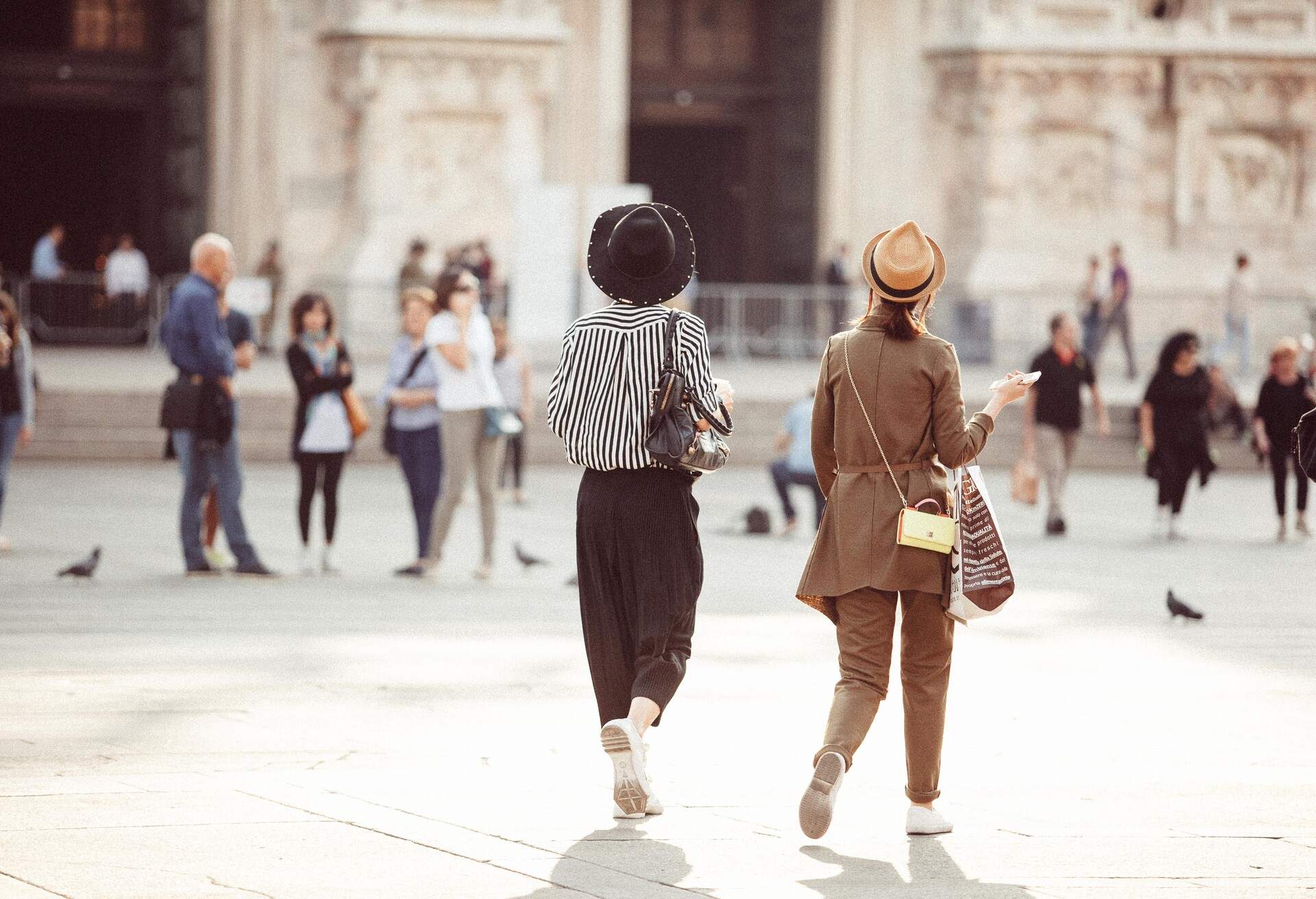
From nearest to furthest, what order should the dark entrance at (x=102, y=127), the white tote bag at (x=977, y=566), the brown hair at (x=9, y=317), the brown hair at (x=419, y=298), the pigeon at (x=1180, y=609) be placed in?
the white tote bag at (x=977, y=566) → the pigeon at (x=1180, y=609) → the brown hair at (x=419, y=298) → the brown hair at (x=9, y=317) → the dark entrance at (x=102, y=127)

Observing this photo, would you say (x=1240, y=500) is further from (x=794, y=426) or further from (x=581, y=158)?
(x=581, y=158)

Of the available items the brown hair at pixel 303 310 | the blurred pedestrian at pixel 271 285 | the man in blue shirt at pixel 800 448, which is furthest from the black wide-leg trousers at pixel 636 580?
the blurred pedestrian at pixel 271 285

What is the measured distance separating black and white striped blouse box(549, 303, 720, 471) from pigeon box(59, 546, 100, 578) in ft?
19.8

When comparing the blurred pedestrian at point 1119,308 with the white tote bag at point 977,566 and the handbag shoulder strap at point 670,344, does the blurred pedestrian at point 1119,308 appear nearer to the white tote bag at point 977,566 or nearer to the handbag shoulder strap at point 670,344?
the handbag shoulder strap at point 670,344

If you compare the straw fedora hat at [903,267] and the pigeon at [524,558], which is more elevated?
the straw fedora hat at [903,267]

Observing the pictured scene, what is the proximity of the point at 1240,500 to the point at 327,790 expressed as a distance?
13.6 m

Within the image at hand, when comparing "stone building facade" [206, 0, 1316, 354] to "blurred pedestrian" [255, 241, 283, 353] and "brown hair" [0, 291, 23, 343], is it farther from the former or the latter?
"brown hair" [0, 291, 23, 343]

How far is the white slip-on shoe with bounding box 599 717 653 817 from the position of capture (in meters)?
6.26

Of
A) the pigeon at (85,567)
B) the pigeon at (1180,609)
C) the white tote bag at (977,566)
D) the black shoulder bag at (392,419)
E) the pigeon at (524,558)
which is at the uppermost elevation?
the white tote bag at (977,566)

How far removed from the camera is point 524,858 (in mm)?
5879

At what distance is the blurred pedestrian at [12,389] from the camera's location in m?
13.7

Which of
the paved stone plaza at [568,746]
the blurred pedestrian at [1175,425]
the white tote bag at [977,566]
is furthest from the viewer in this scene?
the blurred pedestrian at [1175,425]

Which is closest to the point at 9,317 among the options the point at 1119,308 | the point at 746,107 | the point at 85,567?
the point at 85,567

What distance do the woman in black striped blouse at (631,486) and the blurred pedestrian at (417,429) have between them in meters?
6.14
